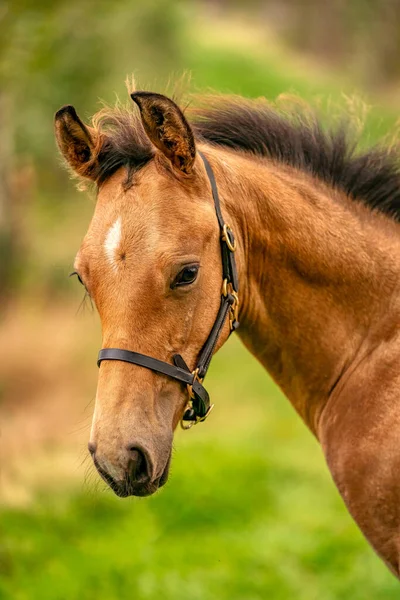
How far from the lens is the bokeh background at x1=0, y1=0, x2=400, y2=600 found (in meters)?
5.88

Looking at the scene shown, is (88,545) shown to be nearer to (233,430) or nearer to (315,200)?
(233,430)

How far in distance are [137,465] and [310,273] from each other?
1232mm

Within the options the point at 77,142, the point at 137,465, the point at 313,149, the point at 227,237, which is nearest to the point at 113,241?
the point at 227,237

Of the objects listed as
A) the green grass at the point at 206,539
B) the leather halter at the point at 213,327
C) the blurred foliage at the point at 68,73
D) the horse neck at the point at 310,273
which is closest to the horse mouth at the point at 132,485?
the leather halter at the point at 213,327

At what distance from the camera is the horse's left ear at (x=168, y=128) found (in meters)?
3.10

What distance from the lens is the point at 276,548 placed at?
21.1 feet

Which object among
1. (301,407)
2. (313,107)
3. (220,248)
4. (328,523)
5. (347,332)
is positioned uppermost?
(313,107)

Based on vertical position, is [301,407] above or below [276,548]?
above

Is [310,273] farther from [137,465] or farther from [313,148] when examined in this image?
[137,465]

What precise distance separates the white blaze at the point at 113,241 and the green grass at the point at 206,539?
3.40m

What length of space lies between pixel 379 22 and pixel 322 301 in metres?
26.2

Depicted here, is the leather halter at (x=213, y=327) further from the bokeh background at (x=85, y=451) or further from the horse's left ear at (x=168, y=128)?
the bokeh background at (x=85, y=451)

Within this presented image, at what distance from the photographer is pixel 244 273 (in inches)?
140

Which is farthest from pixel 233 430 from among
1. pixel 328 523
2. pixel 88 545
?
pixel 88 545
